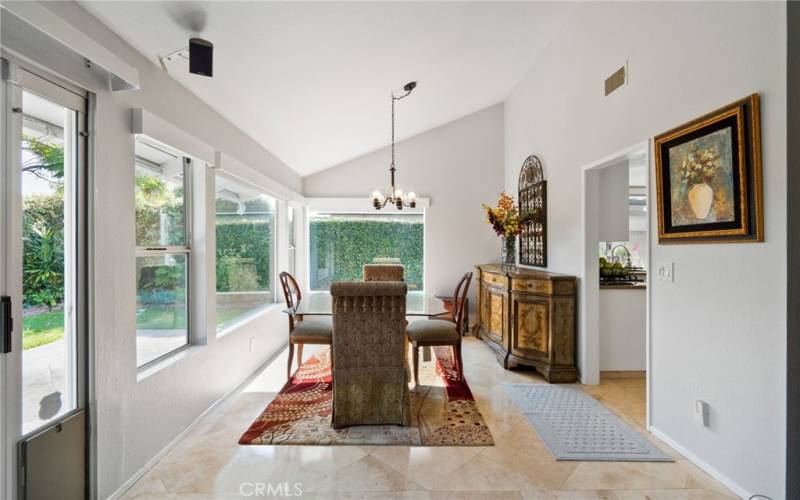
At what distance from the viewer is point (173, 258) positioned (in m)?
2.57

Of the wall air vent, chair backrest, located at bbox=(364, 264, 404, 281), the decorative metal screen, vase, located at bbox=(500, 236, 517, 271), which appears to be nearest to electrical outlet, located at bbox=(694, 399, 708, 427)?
the decorative metal screen

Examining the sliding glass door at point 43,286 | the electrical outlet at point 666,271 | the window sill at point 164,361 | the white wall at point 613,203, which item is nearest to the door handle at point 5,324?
the sliding glass door at point 43,286

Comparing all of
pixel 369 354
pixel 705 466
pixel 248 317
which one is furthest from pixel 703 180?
pixel 248 317

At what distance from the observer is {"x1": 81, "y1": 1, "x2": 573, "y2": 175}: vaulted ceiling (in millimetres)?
1907

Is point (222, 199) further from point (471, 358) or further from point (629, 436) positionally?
point (629, 436)

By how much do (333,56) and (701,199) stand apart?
2.51 meters

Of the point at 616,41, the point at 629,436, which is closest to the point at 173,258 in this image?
the point at 629,436

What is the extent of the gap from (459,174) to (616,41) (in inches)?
113

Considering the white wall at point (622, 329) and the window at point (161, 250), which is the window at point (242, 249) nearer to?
the window at point (161, 250)

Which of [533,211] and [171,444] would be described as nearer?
[171,444]

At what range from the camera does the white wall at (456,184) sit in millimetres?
5527

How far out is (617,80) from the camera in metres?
2.82

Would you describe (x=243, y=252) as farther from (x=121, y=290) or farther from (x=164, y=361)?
(x=121, y=290)

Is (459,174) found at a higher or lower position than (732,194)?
higher
